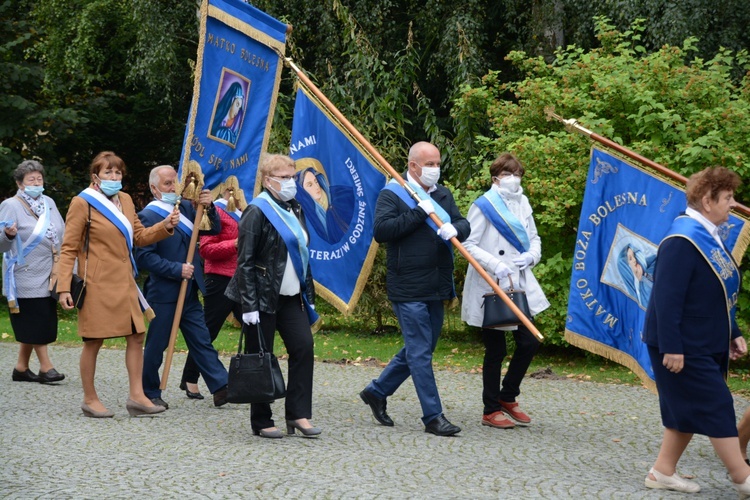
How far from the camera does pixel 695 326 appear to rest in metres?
5.88

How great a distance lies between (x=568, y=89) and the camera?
11.8 metres

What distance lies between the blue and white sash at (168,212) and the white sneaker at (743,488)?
4757mm

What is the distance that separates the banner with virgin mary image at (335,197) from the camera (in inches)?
336

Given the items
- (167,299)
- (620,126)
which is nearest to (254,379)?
(167,299)

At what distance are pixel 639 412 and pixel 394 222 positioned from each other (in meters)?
2.64

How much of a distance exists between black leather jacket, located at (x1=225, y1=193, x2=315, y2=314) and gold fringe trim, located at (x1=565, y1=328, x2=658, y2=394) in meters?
2.05

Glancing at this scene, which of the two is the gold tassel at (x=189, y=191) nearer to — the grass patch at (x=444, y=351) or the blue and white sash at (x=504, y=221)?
the blue and white sash at (x=504, y=221)

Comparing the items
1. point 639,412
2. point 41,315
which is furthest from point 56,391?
point 639,412

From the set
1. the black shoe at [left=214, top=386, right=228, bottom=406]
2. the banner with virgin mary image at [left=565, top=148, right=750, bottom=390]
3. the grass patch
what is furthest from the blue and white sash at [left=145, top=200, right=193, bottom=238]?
the grass patch

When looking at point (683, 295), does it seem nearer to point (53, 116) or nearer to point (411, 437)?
point (411, 437)

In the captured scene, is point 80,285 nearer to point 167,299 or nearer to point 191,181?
point 167,299

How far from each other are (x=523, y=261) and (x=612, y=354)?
95cm

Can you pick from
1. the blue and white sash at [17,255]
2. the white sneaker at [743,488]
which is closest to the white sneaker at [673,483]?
the white sneaker at [743,488]

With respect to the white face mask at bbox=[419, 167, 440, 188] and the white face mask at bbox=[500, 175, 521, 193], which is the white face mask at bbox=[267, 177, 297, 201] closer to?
the white face mask at bbox=[419, 167, 440, 188]
